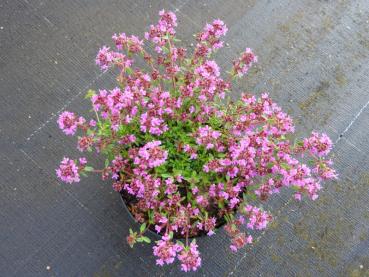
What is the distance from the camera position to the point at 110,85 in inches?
93.5

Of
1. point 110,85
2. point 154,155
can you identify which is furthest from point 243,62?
Answer: point 110,85

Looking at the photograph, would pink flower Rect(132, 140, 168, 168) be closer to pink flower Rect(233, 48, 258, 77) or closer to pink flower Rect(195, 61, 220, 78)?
pink flower Rect(195, 61, 220, 78)

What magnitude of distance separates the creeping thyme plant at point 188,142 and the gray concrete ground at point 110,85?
1.66 ft

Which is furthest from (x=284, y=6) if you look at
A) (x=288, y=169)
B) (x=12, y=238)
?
(x=12, y=238)

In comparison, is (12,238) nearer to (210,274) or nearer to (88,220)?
(88,220)

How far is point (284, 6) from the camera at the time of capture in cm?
269

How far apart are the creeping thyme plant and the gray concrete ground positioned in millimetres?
505

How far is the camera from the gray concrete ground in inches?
84.0

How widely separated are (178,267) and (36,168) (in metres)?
0.82

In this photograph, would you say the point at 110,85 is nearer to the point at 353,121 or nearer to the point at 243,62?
the point at 243,62

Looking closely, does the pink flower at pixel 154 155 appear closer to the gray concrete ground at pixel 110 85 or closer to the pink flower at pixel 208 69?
the pink flower at pixel 208 69

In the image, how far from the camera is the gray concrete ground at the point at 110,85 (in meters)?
2.13

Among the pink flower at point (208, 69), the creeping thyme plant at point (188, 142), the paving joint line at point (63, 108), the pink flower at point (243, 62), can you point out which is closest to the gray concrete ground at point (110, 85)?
the paving joint line at point (63, 108)

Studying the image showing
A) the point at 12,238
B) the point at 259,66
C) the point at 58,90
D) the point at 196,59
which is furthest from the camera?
the point at 259,66
